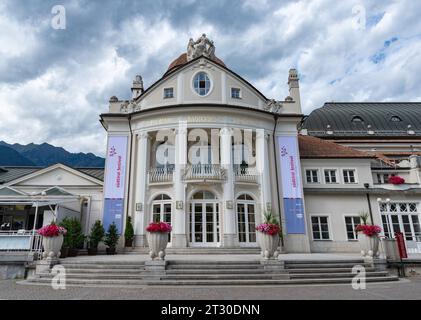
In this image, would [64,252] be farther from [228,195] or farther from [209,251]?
[228,195]

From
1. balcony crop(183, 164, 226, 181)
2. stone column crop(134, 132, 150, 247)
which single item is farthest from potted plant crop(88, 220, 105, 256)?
balcony crop(183, 164, 226, 181)

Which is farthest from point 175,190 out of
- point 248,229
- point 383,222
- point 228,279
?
point 383,222

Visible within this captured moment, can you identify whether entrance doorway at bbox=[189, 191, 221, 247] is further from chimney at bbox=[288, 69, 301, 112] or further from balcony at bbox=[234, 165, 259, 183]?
chimney at bbox=[288, 69, 301, 112]

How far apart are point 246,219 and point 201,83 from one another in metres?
9.79

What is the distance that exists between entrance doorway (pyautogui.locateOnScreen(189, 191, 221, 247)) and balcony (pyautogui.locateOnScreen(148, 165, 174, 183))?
2.08 metres

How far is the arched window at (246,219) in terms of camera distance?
706 inches

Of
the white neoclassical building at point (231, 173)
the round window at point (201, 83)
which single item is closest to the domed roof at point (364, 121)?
the white neoclassical building at point (231, 173)

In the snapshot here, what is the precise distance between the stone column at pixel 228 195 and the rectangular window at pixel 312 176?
21.7ft

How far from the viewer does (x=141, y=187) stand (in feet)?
61.4

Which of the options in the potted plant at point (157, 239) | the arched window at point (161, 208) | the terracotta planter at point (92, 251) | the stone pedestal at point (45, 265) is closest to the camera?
the potted plant at point (157, 239)

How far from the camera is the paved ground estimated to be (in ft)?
25.4

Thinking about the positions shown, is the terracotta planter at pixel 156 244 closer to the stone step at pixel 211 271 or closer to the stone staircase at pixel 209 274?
the stone staircase at pixel 209 274

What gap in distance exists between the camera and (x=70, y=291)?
863 cm

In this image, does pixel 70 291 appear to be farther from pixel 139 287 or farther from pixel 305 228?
pixel 305 228
